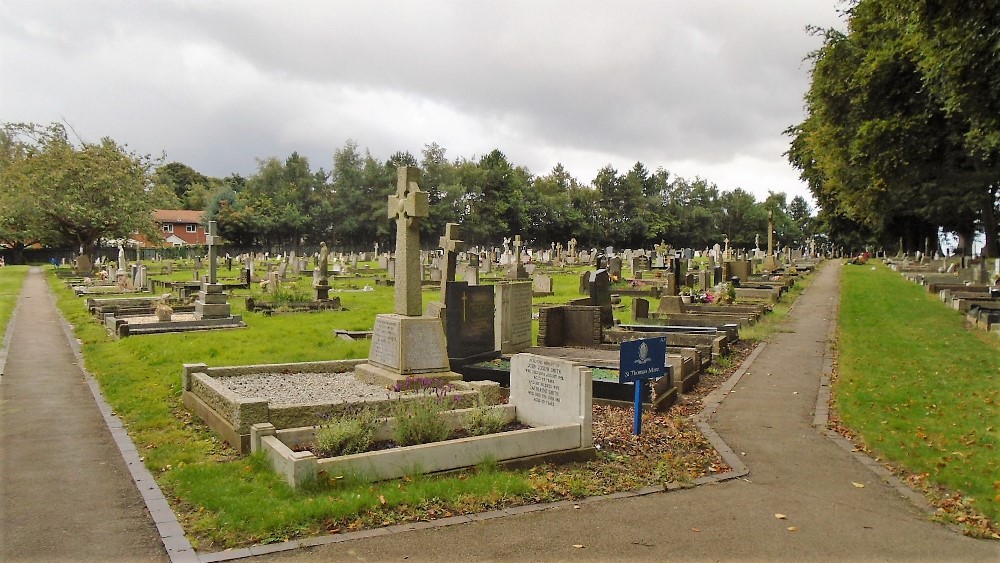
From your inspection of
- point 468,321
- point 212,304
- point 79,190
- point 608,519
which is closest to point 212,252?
point 212,304

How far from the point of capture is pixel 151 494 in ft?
20.3

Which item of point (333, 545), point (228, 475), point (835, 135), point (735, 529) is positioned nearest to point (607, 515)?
point (735, 529)

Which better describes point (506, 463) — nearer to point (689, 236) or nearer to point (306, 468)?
point (306, 468)

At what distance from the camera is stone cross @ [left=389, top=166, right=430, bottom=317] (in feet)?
32.4

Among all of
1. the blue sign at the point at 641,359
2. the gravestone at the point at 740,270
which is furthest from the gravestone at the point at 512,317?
the gravestone at the point at 740,270

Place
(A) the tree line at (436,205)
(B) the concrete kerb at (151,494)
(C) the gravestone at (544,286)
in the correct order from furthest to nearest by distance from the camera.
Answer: (A) the tree line at (436,205) → (C) the gravestone at (544,286) → (B) the concrete kerb at (151,494)

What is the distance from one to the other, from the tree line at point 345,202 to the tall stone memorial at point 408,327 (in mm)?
43137

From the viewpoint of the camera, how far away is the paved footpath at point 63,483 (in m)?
5.07

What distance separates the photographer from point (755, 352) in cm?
1485

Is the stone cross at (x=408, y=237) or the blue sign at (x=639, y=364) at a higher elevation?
the stone cross at (x=408, y=237)

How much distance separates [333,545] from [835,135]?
24247mm

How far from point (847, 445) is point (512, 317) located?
20.1 feet

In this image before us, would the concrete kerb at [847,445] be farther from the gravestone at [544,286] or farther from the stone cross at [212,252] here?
the stone cross at [212,252]

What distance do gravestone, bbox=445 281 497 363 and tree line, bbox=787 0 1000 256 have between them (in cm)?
1043
